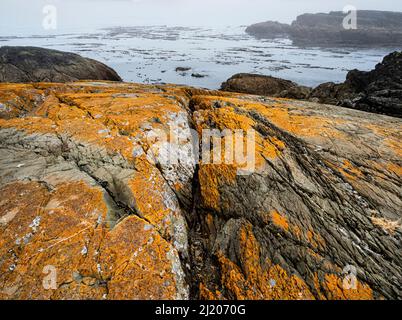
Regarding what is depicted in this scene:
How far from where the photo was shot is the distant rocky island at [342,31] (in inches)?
3626

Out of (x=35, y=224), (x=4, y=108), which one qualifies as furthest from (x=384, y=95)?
(x=4, y=108)

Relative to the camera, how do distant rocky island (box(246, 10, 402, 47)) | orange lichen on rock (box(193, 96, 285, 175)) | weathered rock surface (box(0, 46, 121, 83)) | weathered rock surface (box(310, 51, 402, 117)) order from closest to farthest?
orange lichen on rock (box(193, 96, 285, 175)) → weathered rock surface (box(310, 51, 402, 117)) → weathered rock surface (box(0, 46, 121, 83)) → distant rocky island (box(246, 10, 402, 47))

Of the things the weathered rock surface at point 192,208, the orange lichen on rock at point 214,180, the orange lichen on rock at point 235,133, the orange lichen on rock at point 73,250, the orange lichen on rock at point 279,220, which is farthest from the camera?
the orange lichen on rock at point 235,133

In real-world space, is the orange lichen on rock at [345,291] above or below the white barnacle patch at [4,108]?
below

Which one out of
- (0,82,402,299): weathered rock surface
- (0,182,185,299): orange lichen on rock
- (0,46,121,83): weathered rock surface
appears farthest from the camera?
(0,46,121,83): weathered rock surface

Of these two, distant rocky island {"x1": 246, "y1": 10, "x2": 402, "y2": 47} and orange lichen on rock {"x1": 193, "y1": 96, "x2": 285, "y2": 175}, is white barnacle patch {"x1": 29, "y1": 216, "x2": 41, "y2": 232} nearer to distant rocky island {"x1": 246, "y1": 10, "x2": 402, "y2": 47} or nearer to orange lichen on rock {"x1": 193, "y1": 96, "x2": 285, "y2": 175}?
orange lichen on rock {"x1": 193, "y1": 96, "x2": 285, "y2": 175}

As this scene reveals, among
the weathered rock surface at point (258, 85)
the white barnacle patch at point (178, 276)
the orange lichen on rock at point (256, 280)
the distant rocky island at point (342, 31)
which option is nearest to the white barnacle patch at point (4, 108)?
the white barnacle patch at point (178, 276)

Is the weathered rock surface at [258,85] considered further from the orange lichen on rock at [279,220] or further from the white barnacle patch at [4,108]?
the orange lichen on rock at [279,220]

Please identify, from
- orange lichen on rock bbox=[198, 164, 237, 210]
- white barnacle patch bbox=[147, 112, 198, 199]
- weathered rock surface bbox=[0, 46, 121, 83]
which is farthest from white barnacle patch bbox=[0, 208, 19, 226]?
weathered rock surface bbox=[0, 46, 121, 83]

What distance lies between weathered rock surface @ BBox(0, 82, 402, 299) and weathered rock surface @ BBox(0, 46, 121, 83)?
28.0 m

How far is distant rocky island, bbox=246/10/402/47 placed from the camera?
92094 mm

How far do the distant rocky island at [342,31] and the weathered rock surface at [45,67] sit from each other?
82829mm

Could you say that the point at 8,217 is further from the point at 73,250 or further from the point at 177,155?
A: the point at 177,155

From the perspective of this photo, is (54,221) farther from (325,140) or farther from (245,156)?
(325,140)
